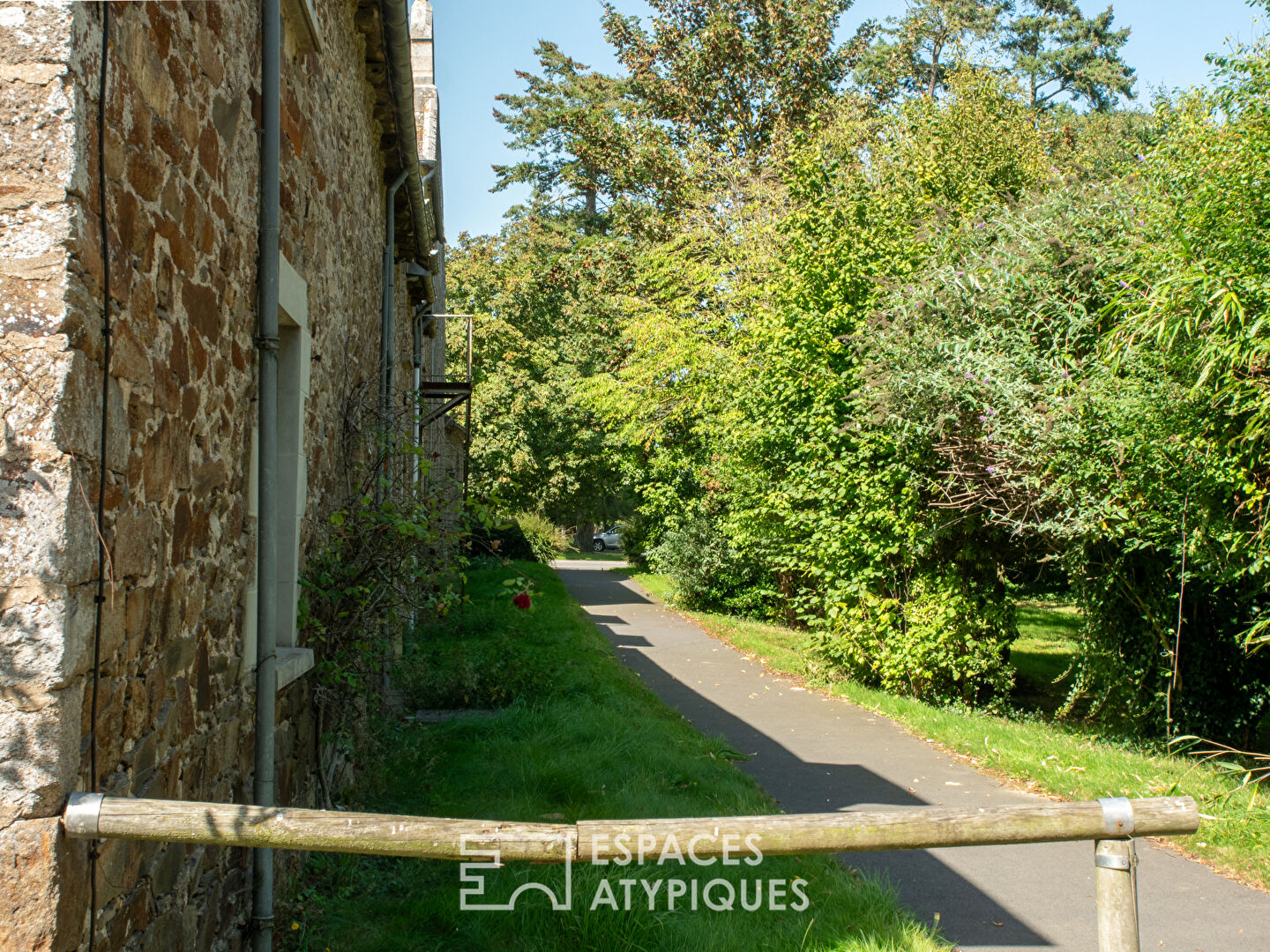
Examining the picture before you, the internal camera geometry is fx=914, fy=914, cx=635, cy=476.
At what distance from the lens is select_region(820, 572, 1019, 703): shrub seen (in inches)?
401

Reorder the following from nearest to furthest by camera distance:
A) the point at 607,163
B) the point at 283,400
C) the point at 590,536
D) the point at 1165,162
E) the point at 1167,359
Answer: the point at 283,400
the point at 1167,359
the point at 1165,162
the point at 607,163
the point at 590,536

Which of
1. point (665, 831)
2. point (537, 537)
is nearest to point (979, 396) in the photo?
point (665, 831)

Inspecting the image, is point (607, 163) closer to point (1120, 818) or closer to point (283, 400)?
point (283, 400)

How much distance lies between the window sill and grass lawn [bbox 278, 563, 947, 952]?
38.1 inches

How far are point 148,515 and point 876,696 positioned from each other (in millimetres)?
9114

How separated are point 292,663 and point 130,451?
6.21 feet

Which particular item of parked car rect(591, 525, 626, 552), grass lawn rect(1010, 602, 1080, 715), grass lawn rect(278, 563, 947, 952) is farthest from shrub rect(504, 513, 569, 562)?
parked car rect(591, 525, 626, 552)

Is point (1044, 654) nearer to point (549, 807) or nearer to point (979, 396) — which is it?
point (979, 396)

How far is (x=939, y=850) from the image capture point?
5918mm

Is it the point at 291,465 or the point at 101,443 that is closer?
the point at 101,443

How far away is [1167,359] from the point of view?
21.7 feet

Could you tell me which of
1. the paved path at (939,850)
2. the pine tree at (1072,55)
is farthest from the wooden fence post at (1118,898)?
the pine tree at (1072,55)

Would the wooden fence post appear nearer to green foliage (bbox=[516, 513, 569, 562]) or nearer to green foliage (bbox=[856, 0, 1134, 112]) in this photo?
green foliage (bbox=[516, 513, 569, 562])

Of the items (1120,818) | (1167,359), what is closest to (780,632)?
(1167,359)
